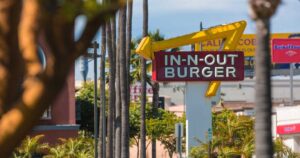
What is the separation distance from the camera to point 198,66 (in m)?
40.9

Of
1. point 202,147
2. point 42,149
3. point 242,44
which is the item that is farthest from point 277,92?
point 202,147

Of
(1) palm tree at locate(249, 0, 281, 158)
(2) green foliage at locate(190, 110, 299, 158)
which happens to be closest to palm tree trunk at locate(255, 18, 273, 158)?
(1) palm tree at locate(249, 0, 281, 158)

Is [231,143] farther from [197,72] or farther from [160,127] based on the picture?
[160,127]

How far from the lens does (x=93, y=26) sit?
9.89m

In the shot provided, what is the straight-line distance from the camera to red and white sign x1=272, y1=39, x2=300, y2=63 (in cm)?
7944

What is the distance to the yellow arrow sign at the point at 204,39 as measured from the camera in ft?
133

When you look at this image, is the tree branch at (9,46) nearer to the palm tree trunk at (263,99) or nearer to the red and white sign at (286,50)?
the palm tree trunk at (263,99)

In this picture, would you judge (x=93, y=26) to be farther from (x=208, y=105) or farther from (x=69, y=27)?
(x=208, y=105)

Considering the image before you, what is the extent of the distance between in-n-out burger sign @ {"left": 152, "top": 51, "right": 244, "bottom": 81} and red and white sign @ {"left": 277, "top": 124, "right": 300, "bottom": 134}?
13.4 m

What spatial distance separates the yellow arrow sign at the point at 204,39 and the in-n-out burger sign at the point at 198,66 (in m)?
0.46

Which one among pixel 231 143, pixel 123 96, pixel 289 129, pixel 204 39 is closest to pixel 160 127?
pixel 289 129

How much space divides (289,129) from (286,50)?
26.2 metres

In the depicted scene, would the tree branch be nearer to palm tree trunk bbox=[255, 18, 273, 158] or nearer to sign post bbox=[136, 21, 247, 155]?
palm tree trunk bbox=[255, 18, 273, 158]

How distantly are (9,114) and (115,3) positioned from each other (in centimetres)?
168
